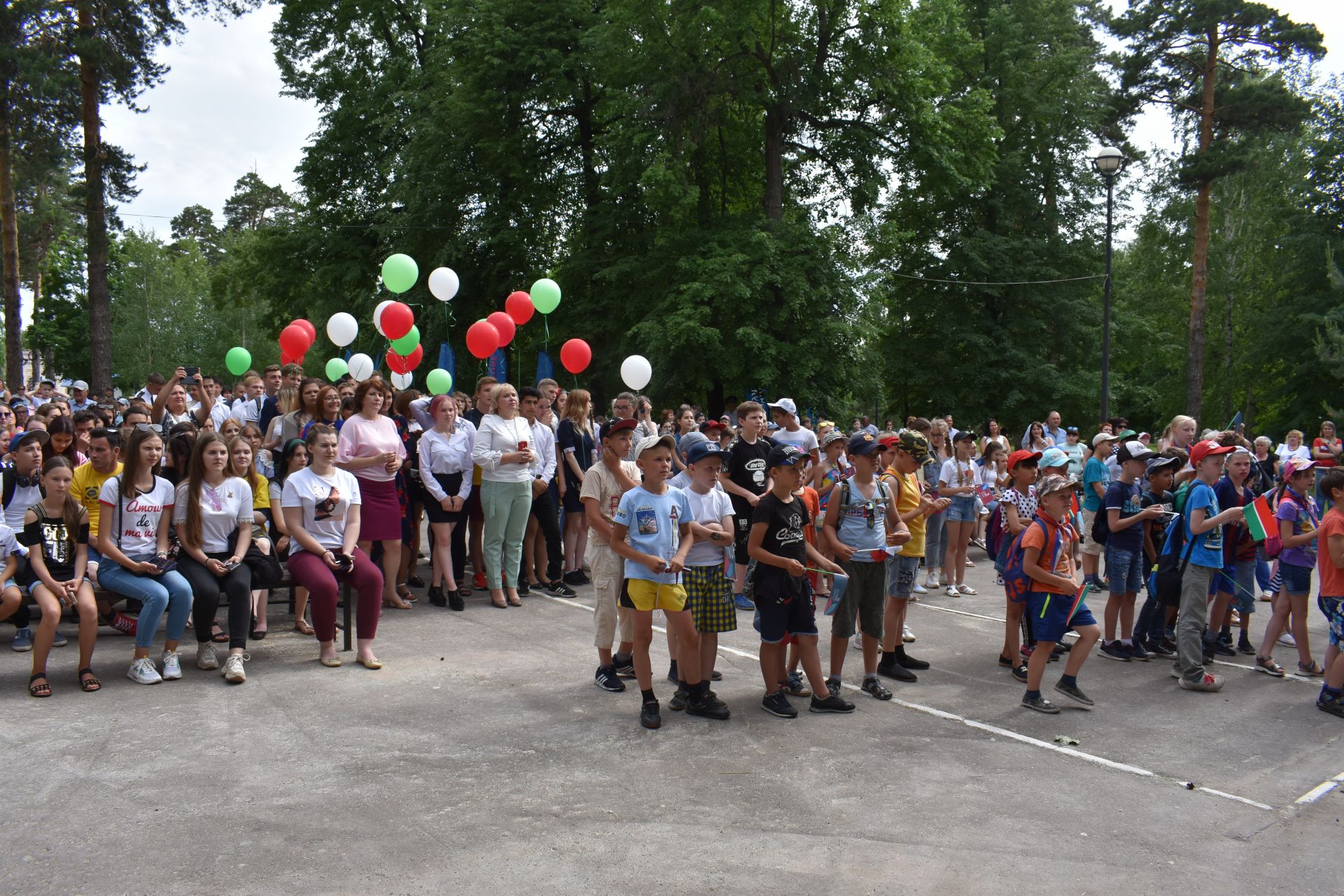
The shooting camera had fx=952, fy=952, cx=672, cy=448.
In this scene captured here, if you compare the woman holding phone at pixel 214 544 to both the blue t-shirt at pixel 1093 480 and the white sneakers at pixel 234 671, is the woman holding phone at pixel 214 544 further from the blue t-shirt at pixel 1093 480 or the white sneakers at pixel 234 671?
the blue t-shirt at pixel 1093 480

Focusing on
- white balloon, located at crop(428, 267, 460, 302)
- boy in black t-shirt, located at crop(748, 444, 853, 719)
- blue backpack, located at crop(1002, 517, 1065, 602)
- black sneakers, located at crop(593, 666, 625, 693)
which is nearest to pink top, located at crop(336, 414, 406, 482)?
black sneakers, located at crop(593, 666, 625, 693)

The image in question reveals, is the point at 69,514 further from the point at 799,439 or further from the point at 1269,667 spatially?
the point at 1269,667

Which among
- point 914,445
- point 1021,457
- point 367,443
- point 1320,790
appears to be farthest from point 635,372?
point 1320,790

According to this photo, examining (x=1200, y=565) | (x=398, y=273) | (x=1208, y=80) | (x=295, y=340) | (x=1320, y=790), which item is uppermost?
(x=1208, y=80)

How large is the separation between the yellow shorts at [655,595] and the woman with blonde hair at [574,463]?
172 inches

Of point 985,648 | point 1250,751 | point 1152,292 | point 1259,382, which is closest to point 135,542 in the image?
point 985,648

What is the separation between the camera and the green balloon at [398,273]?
14.8 m

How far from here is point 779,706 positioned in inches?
249

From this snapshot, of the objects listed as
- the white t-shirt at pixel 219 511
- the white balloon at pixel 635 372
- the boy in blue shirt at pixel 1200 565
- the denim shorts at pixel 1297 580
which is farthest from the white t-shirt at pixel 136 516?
the denim shorts at pixel 1297 580

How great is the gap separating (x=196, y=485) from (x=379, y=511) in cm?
178

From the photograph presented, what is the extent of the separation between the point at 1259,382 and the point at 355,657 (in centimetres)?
3424

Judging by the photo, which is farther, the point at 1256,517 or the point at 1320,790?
the point at 1256,517

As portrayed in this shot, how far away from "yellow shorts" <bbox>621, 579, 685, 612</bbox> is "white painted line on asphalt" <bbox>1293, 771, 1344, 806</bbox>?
361 cm

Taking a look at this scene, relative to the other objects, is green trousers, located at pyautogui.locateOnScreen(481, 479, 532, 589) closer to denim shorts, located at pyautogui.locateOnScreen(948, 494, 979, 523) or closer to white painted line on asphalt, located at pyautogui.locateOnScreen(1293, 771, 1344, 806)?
denim shorts, located at pyautogui.locateOnScreen(948, 494, 979, 523)
